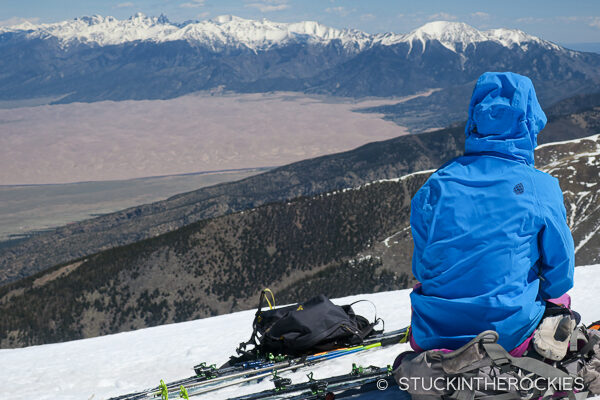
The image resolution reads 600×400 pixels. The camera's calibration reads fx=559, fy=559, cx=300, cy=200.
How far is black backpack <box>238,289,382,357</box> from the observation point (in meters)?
9.74

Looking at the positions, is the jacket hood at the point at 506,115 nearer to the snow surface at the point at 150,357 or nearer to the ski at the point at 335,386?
the ski at the point at 335,386

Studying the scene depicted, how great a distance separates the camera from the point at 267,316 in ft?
35.0

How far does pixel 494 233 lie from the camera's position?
5.22 meters

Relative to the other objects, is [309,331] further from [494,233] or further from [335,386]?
[494,233]

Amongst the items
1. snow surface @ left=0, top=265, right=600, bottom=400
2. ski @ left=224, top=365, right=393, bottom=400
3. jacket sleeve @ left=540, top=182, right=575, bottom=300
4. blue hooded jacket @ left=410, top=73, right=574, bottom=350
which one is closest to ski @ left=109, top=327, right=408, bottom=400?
snow surface @ left=0, top=265, right=600, bottom=400

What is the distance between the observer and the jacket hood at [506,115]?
5.42 m

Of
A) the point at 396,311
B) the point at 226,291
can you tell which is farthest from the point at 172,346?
the point at 226,291

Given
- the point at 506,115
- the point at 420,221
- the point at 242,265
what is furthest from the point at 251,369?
the point at 242,265

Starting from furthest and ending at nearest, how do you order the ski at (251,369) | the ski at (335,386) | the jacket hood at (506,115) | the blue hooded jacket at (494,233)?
the ski at (251,369), the ski at (335,386), the jacket hood at (506,115), the blue hooded jacket at (494,233)

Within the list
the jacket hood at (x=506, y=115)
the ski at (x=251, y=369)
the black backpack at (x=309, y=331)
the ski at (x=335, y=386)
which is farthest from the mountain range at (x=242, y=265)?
the jacket hood at (x=506, y=115)

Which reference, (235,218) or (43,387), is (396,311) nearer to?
(43,387)

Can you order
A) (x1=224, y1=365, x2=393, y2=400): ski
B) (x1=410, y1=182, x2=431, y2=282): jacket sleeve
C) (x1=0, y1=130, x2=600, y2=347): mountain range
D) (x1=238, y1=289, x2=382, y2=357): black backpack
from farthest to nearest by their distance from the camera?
1. (x1=0, y1=130, x2=600, y2=347): mountain range
2. (x1=238, y1=289, x2=382, y2=357): black backpack
3. (x1=224, y1=365, x2=393, y2=400): ski
4. (x1=410, y1=182, x2=431, y2=282): jacket sleeve

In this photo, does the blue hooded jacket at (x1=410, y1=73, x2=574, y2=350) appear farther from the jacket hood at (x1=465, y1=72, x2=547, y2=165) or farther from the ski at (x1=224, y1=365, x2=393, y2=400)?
the ski at (x1=224, y1=365, x2=393, y2=400)

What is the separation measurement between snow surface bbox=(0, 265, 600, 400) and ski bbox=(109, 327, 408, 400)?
15 cm
